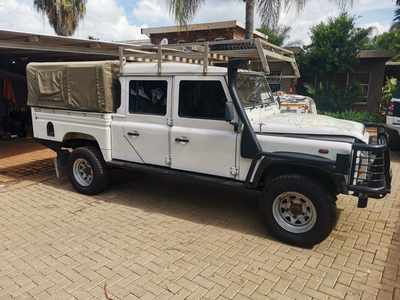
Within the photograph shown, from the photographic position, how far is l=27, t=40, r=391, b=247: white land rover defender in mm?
3896

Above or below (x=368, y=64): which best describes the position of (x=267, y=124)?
below

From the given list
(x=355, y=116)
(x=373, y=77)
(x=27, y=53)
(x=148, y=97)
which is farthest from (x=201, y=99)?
(x=373, y=77)

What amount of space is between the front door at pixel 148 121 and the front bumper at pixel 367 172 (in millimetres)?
2595

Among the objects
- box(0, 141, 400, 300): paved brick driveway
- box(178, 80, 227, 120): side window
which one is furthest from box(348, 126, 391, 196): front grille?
box(178, 80, 227, 120): side window

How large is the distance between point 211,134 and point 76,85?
2711mm

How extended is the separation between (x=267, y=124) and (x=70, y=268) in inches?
116

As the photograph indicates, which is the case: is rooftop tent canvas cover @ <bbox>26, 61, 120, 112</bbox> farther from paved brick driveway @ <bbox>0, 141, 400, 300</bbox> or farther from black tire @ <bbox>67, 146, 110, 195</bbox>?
paved brick driveway @ <bbox>0, 141, 400, 300</bbox>

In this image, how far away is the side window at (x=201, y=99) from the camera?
4.55 m

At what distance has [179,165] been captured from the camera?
4.92 metres

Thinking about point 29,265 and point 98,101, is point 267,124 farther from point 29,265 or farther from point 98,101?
point 29,265

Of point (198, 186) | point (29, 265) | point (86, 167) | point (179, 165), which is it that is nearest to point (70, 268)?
point (29, 265)

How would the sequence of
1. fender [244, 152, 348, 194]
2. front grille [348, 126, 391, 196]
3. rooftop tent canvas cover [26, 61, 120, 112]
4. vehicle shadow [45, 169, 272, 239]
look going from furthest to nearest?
rooftop tent canvas cover [26, 61, 120, 112] → vehicle shadow [45, 169, 272, 239] → fender [244, 152, 348, 194] → front grille [348, 126, 391, 196]

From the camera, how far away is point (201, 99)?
4.70 meters

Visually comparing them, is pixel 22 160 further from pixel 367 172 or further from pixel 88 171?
pixel 367 172
